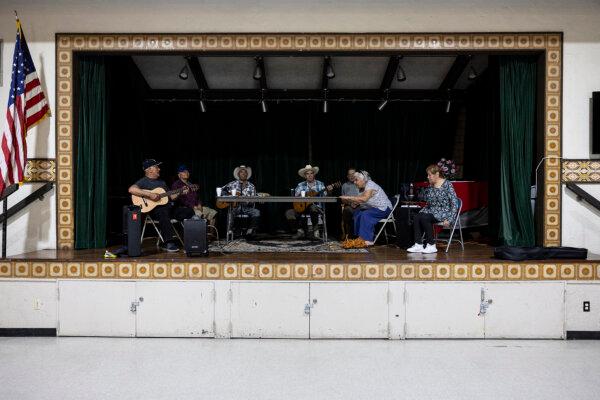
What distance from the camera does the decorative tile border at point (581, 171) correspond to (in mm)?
5871

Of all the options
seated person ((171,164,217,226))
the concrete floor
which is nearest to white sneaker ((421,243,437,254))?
the concrete floor

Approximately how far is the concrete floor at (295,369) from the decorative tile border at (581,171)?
2105mm

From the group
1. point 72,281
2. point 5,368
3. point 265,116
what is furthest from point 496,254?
point 265,116

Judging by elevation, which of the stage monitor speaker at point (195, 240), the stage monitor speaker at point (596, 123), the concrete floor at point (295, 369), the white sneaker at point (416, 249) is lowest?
the concrete floor at point (295, 369)

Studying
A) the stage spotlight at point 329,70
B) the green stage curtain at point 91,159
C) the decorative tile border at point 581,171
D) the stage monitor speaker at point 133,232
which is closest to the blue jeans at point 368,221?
the decorative tile border at point 581,171

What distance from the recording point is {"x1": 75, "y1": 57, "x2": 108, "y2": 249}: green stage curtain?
19.8 feet

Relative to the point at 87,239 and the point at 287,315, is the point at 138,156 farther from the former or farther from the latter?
the point at 287,315

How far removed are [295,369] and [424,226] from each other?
281cm

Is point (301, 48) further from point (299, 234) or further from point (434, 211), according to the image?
point (299, 234)

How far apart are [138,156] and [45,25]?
3277mm

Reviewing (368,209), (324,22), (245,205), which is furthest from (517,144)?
(245,205)

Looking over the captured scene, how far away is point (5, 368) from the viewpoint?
3.87 meters

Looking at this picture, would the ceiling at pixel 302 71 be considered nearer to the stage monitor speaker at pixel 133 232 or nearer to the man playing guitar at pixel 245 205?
the man playing guitar at pixel 245 205

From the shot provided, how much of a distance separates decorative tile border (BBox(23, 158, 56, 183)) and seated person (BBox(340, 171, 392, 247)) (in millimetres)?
3859
